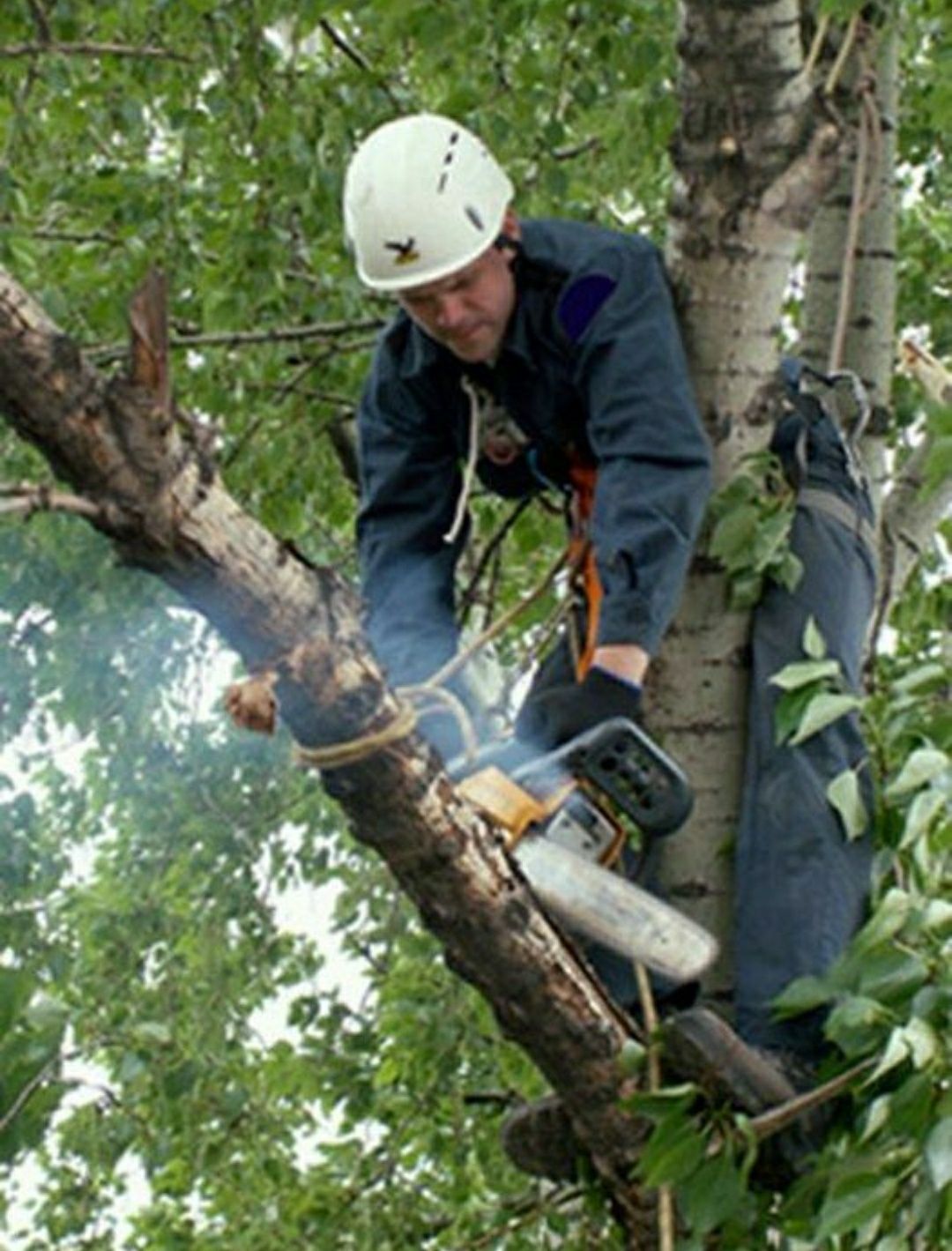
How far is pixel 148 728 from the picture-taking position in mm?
7730

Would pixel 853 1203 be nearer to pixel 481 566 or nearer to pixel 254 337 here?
pixel 481 566

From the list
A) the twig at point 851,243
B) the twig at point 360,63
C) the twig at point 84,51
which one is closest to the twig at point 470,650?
the twig at point 851,243

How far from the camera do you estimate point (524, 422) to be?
3877 millimetres

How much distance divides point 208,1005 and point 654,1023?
4.34 metres

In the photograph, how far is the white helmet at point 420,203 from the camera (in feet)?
12.4

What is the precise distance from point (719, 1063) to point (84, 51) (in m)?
2.82

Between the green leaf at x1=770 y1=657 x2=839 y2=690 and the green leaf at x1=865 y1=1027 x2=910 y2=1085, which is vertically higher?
the green leaf at x1=770 y1=657 x2=839 y2=690

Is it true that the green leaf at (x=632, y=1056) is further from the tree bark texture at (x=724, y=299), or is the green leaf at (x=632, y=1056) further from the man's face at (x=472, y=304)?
the man's face at (x=472, y=304)

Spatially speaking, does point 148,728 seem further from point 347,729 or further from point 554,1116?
point 347,729

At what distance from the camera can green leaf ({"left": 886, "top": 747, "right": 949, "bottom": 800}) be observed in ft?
10.4

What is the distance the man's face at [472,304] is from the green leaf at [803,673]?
70 centimetres

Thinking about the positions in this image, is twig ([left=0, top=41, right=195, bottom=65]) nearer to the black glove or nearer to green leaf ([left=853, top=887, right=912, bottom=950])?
the black glove

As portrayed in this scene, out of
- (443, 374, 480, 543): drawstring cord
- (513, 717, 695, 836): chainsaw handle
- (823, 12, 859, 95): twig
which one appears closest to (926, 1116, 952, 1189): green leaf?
(513, 717, 695, 836): chainsaw handle

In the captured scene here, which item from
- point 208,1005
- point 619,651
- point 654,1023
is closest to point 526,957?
point 654,1023
